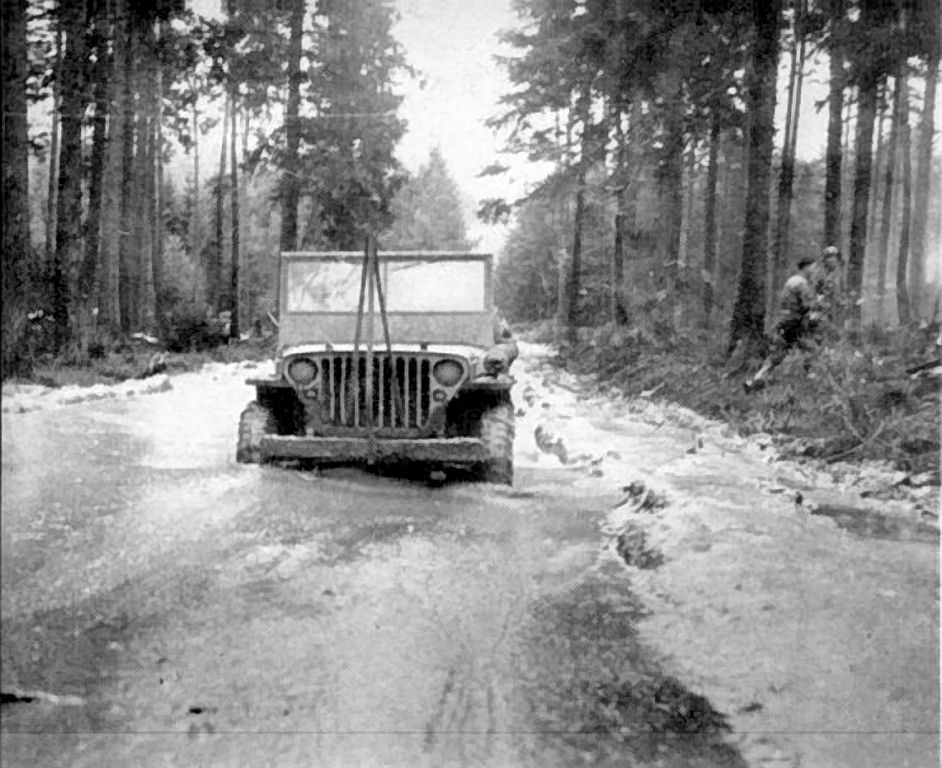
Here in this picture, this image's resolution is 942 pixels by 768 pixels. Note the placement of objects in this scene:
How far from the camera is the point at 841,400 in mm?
3668

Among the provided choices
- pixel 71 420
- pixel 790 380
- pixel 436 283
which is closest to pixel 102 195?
pixel 71 420

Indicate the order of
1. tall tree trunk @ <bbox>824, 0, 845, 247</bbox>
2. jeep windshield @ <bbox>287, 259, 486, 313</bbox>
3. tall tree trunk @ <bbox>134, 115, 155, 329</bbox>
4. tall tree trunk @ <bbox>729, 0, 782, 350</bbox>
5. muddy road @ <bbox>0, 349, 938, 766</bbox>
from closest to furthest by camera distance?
muddy road @ <bbox>0, 349, 938, 766</bbox>
tall tree trunk @ <bbox>134, 115, 155, 329</bbox>
tall tree trunk @ <bbox>824, 0, 845, 247</bbox>
tall tree trunk @ <bbox>729, 0, 782, 350</bbox>
jeep windshield @ <bbox>287, 259, 486, 313</bbox>

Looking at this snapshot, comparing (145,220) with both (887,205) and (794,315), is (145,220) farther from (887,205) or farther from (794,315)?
(887,205)

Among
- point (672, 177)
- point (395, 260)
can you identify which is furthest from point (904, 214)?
point (395, 260)

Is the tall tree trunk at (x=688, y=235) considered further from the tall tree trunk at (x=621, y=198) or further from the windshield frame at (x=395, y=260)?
the windshield frame at (x=395, y=260)

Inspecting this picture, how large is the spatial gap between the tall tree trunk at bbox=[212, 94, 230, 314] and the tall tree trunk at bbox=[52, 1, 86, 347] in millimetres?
490

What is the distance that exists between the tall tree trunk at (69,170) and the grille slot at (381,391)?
125 cm

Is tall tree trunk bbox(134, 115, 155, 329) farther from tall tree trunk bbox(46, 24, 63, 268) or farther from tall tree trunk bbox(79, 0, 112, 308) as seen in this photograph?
tall tree trunk bbox(46, 24, 63, 268)

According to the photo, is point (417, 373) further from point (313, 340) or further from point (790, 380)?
point (790, 380)

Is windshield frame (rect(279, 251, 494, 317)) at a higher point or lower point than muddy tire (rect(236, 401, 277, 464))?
higher

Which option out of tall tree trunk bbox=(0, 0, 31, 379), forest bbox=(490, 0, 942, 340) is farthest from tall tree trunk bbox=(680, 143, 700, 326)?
tall tree trunk bbox=(0, 0, 31, 379)

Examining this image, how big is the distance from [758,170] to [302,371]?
8.08 ft

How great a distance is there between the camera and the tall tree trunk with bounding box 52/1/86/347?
239 cm

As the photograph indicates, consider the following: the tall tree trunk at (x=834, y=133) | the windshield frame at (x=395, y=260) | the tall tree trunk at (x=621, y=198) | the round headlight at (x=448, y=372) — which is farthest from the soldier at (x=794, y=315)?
the windshield frame at (x=395, y=260)
